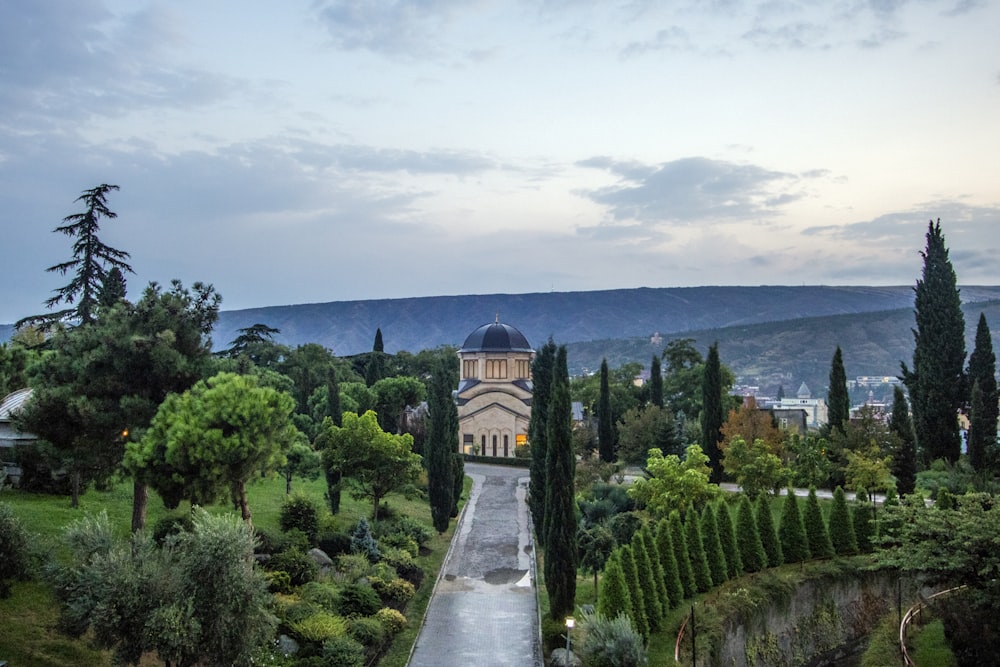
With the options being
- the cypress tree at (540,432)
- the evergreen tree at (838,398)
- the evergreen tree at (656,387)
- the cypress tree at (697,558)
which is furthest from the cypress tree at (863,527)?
the evergreen tree at (656,387)

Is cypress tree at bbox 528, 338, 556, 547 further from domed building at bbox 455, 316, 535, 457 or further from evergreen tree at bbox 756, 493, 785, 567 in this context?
domed building at bbox 455, 316, 535, 457

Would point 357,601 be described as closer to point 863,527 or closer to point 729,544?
point 729,544

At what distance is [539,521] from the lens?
31156mm

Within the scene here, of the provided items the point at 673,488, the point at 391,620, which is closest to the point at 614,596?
the point at 391,620

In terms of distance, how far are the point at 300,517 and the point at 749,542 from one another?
14.1 m

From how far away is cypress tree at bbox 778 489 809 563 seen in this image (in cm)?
2627

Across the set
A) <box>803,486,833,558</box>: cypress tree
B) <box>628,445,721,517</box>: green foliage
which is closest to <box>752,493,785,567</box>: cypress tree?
<box>803,486,833,558</box>: cypress tree

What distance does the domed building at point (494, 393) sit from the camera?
6259 centimetres

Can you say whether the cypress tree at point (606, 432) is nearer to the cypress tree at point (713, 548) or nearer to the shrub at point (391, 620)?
the cypress tree at point (713, 548)

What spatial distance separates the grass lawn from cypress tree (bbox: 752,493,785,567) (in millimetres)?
10680

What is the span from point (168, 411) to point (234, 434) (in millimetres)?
1802

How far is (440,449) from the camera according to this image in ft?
113

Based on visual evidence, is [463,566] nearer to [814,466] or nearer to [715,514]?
[715,514]

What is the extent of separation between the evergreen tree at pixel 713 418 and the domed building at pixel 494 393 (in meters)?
22.2
